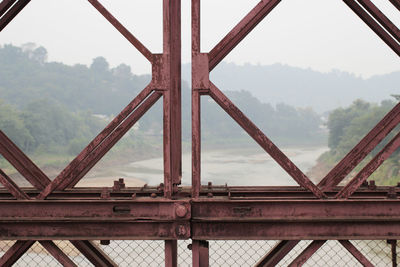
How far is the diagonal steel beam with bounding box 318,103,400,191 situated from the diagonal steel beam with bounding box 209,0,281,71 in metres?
1.47

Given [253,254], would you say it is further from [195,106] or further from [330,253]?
[195,106]

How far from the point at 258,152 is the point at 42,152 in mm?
39149

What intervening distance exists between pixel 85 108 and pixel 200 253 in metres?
81.0

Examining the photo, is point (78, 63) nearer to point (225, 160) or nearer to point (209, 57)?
point (225, 160)

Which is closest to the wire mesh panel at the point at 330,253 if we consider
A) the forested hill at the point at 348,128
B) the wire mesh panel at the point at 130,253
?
the wire mesh panel at the point at 130,253

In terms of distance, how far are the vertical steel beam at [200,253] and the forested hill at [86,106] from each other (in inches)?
2147

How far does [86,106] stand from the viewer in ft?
265

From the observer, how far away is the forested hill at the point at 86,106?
60438mm

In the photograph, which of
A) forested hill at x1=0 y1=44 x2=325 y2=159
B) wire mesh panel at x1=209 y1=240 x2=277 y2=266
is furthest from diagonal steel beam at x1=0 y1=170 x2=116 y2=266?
forested hill at x1=0 y1=44 x2=325 y2=159

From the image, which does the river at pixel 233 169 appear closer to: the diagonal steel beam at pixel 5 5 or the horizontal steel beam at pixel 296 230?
the diagonal steel beam at pixel 5 5

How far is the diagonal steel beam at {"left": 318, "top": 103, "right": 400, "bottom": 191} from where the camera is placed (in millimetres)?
3292

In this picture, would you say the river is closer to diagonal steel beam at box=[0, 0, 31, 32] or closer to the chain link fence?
the chain link fence

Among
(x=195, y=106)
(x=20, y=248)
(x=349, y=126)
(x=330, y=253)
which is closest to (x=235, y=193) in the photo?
(x=195, y=106)

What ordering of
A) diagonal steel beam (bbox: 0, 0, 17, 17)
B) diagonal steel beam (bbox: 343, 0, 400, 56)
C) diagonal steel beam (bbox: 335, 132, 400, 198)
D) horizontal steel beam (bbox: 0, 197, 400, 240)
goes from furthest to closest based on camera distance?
diagonal steel beam (bbox: 343, 0, 400, 56)
diagonal steel beam (bbox: 0, 0, 17, 17)
horizontal steel beam (bbox: 0, 197, 400, 240)
diagonal steel beam (bbox: 335, 132, 400, 198)
